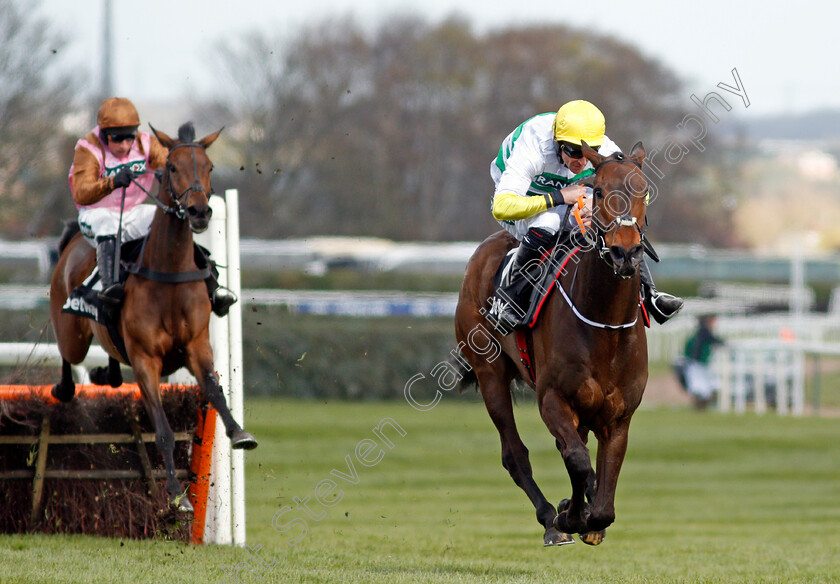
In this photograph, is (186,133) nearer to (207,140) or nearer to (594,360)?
(207,140)

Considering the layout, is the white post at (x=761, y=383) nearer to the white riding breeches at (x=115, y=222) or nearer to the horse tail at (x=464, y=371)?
the horse tail at (x=464, y=371)

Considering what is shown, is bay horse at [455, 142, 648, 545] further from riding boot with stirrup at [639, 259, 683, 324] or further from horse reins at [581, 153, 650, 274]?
riding boot with stirrup at [639, 259, 683, 324]

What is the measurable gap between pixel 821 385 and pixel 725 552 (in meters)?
13.1

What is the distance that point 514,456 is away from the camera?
572 cm

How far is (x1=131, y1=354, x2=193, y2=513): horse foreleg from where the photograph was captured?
19.2ft

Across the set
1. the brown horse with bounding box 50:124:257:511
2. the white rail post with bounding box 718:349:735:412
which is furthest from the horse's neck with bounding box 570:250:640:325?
the white rail post with bounding box 718:349:735:412

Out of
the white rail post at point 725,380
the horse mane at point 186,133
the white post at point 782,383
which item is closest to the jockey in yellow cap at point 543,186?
the horse mane at point 186,133

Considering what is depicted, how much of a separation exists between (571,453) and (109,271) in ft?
9.46

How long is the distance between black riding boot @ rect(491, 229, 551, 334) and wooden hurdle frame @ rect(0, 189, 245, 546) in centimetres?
184

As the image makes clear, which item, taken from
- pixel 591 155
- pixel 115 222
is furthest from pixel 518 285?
pixel 115 222

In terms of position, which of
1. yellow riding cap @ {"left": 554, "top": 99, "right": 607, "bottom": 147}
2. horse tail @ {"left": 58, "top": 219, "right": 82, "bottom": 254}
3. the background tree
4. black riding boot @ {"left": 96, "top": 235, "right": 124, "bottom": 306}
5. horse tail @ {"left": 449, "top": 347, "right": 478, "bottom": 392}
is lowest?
horse tail @ {"left": 449, "top": 347, "right": 478, "bottom": 392}

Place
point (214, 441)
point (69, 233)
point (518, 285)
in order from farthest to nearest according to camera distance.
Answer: point (69, 233) < point (214, 441) < point (518, 285)

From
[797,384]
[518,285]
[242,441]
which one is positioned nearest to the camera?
[518,285]

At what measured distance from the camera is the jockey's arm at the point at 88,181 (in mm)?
6293
